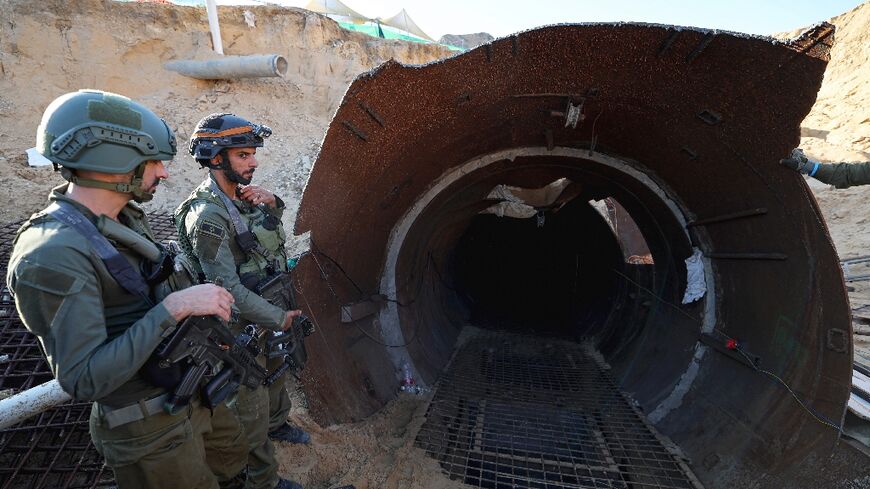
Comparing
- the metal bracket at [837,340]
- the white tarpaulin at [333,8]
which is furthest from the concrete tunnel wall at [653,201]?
the white tarpaulin at [333,8]

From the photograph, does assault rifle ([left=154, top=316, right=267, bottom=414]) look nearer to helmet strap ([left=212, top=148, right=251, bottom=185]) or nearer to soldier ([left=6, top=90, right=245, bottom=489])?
soldier ([left=6, top=90, right=245, bottom=489])

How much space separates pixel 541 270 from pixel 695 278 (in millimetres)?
6617

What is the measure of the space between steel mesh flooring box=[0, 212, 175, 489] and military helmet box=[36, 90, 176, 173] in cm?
189

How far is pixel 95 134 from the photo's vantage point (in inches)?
68.2

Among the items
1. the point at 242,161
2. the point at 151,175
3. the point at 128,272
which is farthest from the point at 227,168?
the point at 128,272

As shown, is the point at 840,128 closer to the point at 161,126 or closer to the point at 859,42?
the point at 859,42

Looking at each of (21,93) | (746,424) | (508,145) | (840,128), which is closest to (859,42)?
(840,128)

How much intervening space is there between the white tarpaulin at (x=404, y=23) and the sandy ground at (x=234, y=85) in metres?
15.7

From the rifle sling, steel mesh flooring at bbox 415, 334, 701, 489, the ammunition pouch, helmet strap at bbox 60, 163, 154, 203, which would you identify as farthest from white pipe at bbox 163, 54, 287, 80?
the rifle sling

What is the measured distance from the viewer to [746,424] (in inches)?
149

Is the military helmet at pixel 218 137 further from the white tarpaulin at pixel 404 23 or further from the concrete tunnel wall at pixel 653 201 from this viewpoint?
the white tarpaulin at pixel 404 23

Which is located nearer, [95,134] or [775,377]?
[95,134]

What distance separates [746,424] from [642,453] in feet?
3.34

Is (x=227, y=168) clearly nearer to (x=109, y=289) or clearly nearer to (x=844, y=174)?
(x=109, y=289)
